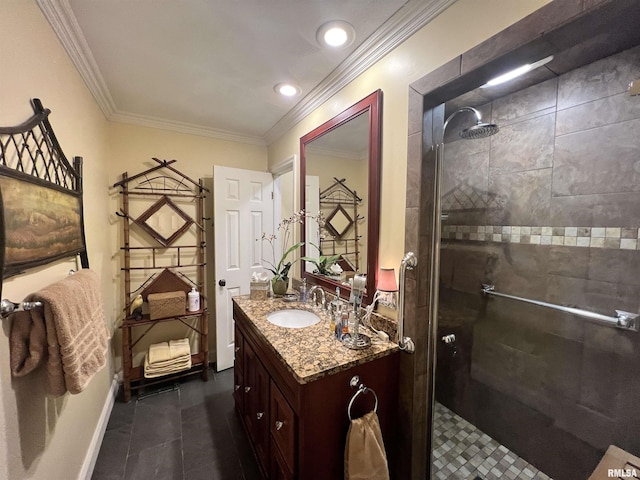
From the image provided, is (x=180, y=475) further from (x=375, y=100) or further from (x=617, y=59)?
(x=617, y=59)

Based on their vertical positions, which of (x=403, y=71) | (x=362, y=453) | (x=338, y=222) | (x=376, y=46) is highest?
(x=376, y=46)

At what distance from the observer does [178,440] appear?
1.78m

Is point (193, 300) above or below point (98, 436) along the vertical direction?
above

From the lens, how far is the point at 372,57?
4.65 feet

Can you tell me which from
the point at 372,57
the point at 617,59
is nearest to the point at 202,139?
the point at 372,57

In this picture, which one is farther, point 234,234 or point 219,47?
point 234,234

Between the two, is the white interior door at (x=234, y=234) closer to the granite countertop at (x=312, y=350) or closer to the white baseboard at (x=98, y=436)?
the white baseboard at (x=98, y=436)

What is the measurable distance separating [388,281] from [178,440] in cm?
183

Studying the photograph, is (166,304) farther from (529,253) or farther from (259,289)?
(529,253)

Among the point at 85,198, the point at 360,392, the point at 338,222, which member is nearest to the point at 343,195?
the point at 338,222

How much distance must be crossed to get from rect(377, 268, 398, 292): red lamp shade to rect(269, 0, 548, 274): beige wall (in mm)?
71

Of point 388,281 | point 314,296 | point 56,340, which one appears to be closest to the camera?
point 56,340

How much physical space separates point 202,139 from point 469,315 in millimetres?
2898

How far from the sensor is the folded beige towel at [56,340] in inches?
A: 34.1
